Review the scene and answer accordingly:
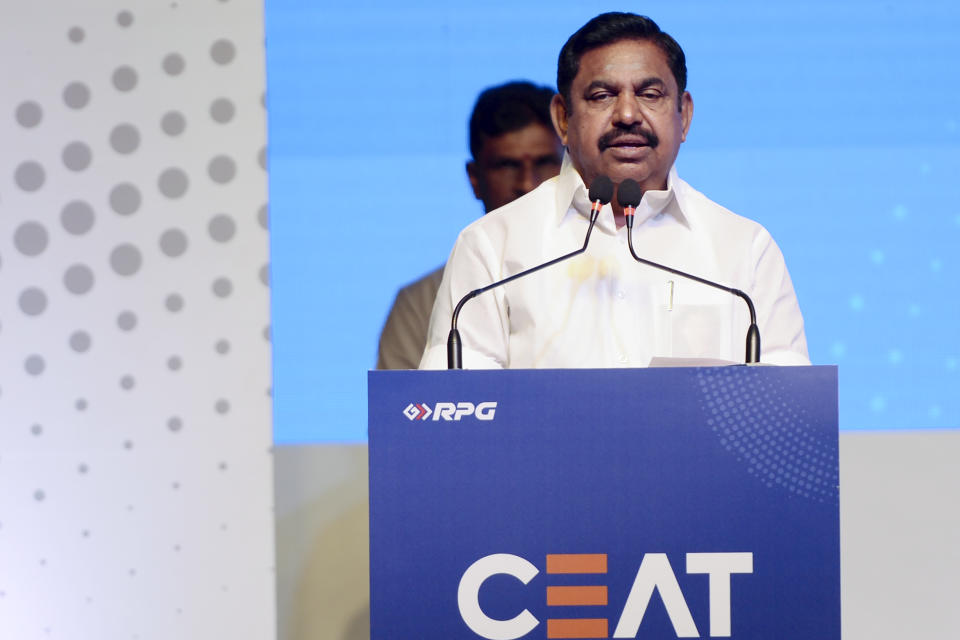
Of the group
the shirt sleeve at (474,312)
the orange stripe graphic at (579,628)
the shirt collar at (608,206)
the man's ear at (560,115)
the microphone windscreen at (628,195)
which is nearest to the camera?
the orange stripe graphic at (579,628)

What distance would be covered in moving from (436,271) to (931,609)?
1818 millimetres

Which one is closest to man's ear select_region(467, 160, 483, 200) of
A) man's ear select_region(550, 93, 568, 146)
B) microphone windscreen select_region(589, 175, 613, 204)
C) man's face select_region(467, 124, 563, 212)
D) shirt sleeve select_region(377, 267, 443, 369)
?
man's face select_region(467, 124, 563, 212)

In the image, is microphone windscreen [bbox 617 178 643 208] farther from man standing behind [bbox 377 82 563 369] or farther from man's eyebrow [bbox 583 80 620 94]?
man standing behind [bbox 377 82 563 369]

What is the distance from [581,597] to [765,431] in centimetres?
34

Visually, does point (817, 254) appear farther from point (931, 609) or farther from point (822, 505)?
point (822, 505)

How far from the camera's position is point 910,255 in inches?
122

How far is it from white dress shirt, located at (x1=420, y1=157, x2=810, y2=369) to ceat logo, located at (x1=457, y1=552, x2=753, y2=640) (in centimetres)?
77

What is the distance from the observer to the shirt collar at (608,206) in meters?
2.29

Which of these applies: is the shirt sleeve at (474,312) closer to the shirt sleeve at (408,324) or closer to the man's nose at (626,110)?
the man's nose at (626,110)

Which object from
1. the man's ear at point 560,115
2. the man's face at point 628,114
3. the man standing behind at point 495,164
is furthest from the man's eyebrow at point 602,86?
the man standing behind at point 495,164

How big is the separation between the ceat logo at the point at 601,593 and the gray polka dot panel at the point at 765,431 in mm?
123

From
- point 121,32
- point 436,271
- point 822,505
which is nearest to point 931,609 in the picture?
point 436,271

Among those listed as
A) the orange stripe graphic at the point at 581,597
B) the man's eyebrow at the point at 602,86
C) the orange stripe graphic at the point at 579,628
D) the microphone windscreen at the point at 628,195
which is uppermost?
the man's eyebrow at the point at 602,86

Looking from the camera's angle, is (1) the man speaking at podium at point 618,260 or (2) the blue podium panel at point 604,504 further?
(1) the man speaking at podium at point 618,260
